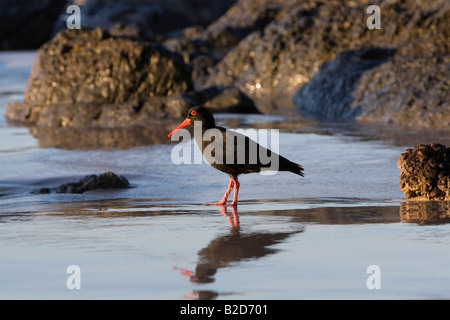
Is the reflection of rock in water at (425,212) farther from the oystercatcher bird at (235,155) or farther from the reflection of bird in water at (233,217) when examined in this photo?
the reflection of bird in water at (233,217)

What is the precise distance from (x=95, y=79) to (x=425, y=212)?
29.1 feet

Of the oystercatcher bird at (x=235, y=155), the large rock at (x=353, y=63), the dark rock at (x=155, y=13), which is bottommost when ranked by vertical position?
the oystercatcher bird at (x=235, y=155)

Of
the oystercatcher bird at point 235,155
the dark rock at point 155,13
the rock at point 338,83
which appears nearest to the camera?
the oystercatcher bird at point 235,155

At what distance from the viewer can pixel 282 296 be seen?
3990 mm

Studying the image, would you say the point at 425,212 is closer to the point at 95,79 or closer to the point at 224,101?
the point at 224,101

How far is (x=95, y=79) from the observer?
13820 millimetres

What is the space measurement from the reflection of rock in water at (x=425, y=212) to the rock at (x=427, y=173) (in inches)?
5.5

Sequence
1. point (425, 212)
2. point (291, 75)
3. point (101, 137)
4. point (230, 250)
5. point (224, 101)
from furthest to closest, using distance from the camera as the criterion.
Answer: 1. point (291, 75)
2. point (224, 101)
3. point (101, 137)
4. point (425, 212)
5. point (230, 250)

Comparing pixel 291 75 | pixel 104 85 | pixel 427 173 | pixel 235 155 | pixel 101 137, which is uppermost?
pixel 291 75

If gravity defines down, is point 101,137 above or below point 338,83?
below

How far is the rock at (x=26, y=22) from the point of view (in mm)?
37875

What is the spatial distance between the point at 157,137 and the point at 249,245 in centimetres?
621

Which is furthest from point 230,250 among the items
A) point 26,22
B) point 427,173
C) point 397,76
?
point 26,22

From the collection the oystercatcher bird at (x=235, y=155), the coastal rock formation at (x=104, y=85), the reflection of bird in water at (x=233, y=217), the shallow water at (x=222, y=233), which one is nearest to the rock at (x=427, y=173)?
the shallow water at (x=222, y=233)
